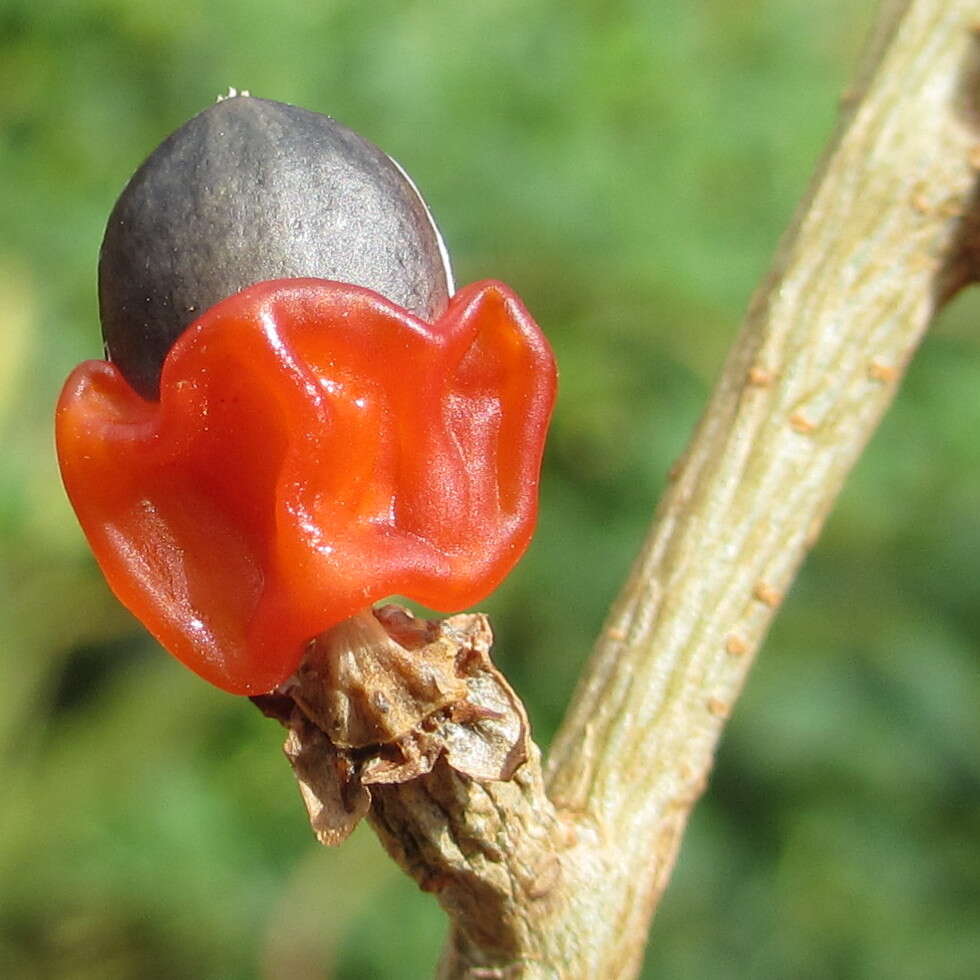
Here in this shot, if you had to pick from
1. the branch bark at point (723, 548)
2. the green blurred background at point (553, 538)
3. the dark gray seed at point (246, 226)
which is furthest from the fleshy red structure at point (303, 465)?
the green blurred background at point (553, 538)

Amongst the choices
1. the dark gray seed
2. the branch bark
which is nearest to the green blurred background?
the branch bark

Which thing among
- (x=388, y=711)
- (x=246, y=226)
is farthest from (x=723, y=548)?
(x=246, y=226)

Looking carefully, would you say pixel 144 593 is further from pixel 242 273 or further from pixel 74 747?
pixel 74 747

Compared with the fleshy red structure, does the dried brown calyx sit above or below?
below

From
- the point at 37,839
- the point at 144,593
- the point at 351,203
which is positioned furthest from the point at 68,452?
the point at 37,839

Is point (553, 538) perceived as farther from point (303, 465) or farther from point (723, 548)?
point (303, 465)

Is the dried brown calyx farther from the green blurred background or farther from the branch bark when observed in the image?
the green blurred background

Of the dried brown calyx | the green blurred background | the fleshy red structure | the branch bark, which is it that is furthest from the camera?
the green blurred background
